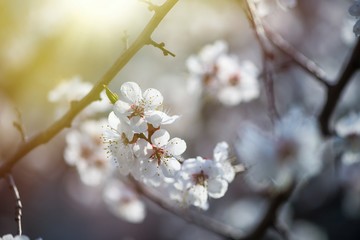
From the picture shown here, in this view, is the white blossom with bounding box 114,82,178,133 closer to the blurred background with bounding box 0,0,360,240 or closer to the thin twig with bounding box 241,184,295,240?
the thin twig with bounding box 241,184,295,240

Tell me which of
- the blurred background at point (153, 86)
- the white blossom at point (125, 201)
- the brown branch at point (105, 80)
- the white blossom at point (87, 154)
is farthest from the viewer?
the blurred background at point (153, 86)

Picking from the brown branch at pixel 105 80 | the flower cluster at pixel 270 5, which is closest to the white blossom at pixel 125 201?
the flower cluster at pixel 270 5

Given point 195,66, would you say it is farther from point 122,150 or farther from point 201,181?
point 122,150

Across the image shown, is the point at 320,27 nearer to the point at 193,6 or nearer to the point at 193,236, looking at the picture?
the point at 193,6

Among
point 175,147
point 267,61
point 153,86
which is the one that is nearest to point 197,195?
point 175,147

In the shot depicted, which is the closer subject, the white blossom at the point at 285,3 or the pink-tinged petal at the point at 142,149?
the pink-tinged petal at the point at 142,149

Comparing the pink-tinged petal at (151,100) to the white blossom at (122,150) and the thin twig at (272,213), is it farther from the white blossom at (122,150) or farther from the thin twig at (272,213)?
the thin twig at (272,213)

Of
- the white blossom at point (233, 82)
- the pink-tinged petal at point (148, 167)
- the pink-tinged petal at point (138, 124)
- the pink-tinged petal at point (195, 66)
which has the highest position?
the pink-tinged petal at point (138, 124)
